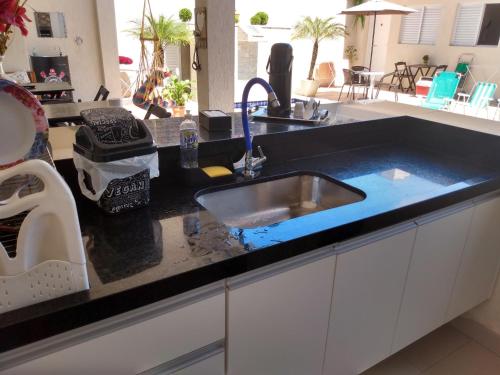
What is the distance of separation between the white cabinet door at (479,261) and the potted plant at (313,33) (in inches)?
294

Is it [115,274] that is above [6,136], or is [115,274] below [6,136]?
below

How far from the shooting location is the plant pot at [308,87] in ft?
28.2

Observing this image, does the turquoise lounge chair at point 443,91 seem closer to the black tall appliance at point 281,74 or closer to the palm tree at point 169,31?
the palm tree at point 169,31

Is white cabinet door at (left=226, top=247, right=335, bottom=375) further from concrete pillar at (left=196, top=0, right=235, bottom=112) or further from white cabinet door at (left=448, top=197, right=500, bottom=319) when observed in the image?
concrete pillar at (left=196, top=0, right=235, bottom=112)

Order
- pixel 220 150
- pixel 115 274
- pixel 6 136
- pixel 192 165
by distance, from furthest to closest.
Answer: pixel 220 150
pixel 192 165
pixel 6 136
pixel 115 274

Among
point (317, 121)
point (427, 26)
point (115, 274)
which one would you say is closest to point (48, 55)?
point (317, 121)

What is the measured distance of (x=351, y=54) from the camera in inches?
419

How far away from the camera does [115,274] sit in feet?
2.41

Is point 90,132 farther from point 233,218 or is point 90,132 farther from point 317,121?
point 317,121

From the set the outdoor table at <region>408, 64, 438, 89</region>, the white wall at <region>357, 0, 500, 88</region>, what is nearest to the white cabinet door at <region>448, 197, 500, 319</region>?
the white wall at <region>357, 0, 500, 88</region>

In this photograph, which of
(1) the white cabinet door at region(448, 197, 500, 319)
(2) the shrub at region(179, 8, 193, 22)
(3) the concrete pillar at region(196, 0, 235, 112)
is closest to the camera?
(1) the white cabinet door at region(448, 197, 500, 319)

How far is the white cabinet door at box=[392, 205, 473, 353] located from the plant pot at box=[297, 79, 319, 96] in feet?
25.1

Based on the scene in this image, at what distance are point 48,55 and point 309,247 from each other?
5930 millimetres

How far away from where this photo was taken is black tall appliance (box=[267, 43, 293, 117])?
1745 mm
